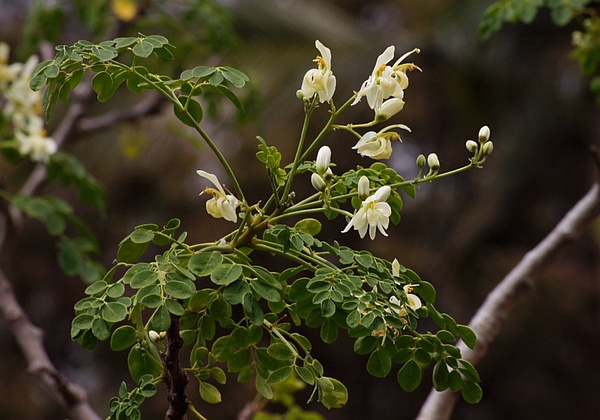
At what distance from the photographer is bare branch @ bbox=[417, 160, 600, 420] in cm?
129

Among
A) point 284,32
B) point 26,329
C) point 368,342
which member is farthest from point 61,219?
point 284,32

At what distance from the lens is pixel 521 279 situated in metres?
1.32

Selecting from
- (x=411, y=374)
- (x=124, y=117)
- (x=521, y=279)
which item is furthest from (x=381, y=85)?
(x=124, y=117)

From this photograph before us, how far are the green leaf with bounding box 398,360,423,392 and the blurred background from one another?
2778 mm

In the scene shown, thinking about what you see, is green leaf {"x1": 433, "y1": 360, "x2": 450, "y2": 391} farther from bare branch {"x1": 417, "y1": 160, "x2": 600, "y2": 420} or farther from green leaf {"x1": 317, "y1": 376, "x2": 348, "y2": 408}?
bare branch {"x1": 417, "y1": 160, "x2": 600, "y2": 420}

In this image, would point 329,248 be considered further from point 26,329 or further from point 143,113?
point 143,113

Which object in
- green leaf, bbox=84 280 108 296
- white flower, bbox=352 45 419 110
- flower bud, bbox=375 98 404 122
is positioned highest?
white flower, bbox=352 45 419 110

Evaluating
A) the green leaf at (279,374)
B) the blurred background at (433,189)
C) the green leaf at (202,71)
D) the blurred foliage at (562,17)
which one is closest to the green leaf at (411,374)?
the green leaf at (279,374)

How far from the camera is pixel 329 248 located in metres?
0.76

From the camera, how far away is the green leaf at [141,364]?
30.2 inches

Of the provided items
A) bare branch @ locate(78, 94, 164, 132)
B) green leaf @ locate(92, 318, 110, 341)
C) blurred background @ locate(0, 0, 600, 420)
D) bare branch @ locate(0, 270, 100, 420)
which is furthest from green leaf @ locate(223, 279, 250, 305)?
blurred background @ locate(0, 0, 600, 420)

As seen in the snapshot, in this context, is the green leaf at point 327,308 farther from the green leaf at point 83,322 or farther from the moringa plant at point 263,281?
the green leaf at point 83,322

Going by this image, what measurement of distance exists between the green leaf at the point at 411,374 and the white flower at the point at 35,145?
104 cm

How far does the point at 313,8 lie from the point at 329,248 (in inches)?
159
